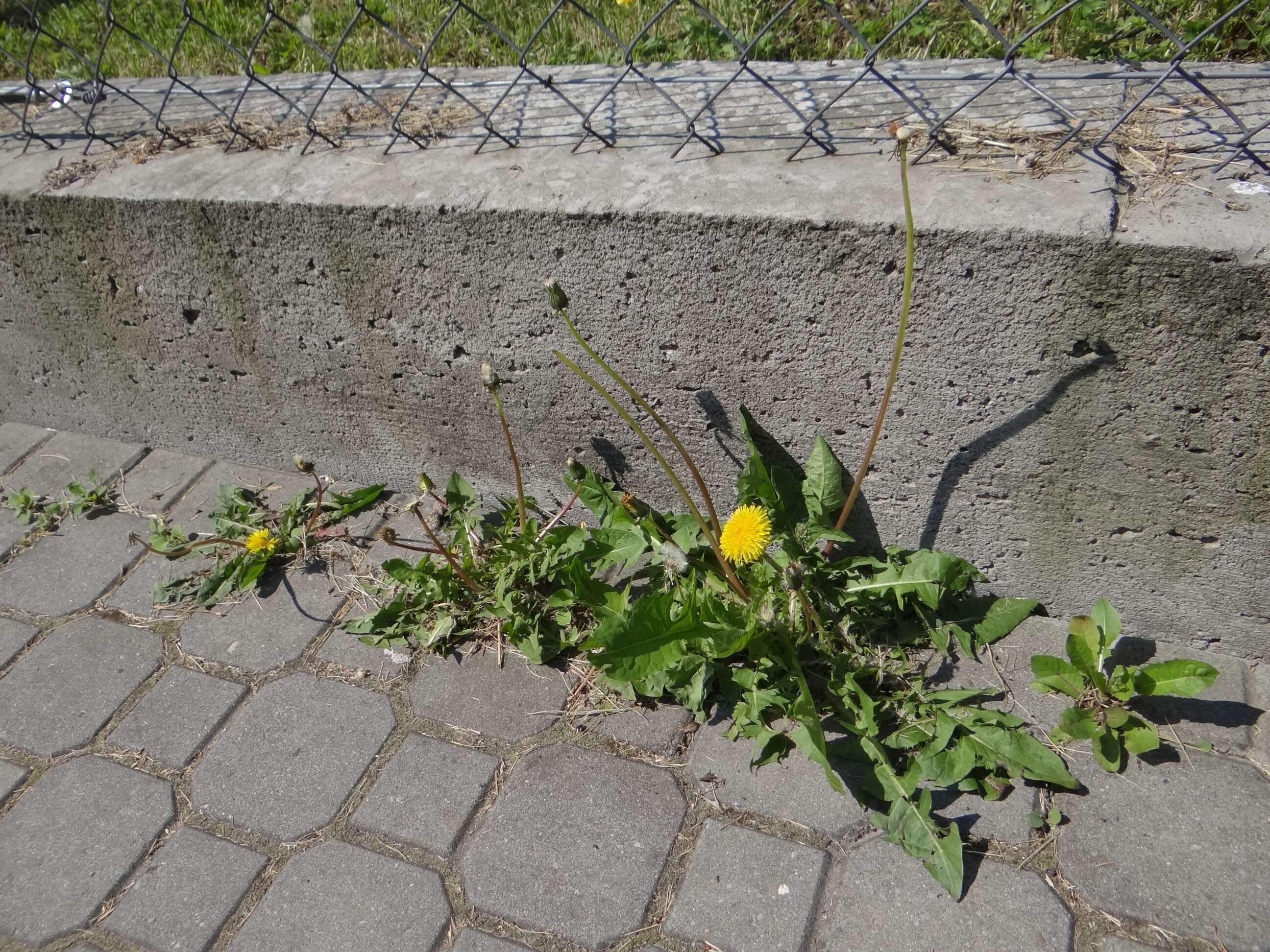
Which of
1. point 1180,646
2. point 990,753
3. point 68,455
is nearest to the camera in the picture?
point 990,753

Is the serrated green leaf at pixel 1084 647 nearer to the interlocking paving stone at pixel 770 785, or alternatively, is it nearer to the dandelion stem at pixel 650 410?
the interlocking paving stone at pixel 770 785

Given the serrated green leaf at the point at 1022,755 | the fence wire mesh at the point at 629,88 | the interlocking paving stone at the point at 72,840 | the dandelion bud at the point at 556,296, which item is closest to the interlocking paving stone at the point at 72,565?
the interlocking paving stone at the point at 72,840

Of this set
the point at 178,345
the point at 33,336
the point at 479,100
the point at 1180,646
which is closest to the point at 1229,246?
the point at 1180,646

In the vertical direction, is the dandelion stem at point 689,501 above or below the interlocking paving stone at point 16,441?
above

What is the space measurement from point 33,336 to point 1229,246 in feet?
10.5

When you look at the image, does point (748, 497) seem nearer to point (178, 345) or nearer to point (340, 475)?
point (340, 475)

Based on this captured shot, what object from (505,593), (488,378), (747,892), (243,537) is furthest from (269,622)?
(747,892)

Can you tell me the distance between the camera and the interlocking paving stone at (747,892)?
5.76ft

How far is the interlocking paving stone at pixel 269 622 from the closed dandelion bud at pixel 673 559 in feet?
3.03

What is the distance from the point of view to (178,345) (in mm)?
2816

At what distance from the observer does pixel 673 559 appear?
7.22 ft

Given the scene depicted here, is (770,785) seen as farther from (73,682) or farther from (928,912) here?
(73,682)

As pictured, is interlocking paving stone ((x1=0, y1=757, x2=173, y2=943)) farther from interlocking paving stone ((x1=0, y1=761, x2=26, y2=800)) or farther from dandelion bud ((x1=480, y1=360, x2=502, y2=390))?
dandelion bud ((x1=480, y1=360, x2=502, y2=390))

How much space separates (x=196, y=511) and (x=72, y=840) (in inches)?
44.0
